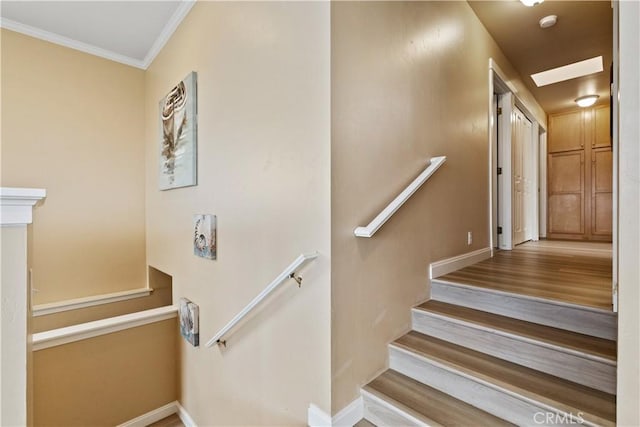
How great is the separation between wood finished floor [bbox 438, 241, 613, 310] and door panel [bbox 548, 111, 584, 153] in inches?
125

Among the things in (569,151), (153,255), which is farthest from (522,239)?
(153,255)

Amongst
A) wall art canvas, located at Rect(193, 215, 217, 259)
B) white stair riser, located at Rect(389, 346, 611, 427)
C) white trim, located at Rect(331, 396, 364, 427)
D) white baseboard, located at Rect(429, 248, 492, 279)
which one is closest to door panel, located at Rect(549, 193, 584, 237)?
white baseboard, located at Rect(429, 248, 492, 279)

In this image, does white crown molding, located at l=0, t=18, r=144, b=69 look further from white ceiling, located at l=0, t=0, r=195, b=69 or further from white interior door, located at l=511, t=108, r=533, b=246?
white interior door, located at l=511, t=108, r=533, b=246

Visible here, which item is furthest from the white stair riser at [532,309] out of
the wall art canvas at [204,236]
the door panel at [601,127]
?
the door panel at [601,127]

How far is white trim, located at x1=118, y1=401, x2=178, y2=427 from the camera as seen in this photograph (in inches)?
111

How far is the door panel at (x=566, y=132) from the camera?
5305 mm

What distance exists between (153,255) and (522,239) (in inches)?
207

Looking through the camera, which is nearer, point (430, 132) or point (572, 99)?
point (430, 132)

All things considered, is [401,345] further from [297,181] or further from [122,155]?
[122,155]

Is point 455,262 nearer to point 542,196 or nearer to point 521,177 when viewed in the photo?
point 521,177

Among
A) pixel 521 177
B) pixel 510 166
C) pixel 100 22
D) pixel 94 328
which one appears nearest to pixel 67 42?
pixel 100 22

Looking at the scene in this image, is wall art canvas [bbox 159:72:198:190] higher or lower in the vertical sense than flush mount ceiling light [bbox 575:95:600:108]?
lower

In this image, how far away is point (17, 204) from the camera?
105 centimetres

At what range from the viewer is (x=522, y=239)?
176 inches
